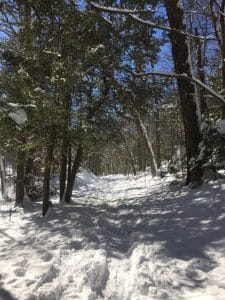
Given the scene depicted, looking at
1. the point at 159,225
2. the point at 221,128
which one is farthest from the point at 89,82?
the point at 159,225

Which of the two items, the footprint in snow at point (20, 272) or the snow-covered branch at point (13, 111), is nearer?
the footprint in snow at point (20, 272)

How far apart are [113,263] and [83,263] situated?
0.42 meters

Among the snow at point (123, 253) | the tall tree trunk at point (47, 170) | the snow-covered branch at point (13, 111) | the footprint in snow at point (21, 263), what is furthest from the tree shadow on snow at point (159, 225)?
the snow-covered branch at point (13, 111)

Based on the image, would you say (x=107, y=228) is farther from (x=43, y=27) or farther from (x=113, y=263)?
(x=43, y=27)

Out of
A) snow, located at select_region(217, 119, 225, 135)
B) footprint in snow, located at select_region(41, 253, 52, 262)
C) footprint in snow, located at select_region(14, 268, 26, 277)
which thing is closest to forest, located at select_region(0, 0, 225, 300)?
snow, located at select_region(217, 119, 225, 135)

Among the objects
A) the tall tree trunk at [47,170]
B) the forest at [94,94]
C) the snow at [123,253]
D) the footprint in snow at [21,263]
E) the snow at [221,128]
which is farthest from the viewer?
the snow at [221,128]

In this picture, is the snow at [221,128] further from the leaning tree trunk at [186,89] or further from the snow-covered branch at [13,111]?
the snow-covered branch at [13,111]

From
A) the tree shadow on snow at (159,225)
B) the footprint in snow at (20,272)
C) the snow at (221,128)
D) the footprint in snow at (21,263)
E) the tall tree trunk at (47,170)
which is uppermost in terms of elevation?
the snow at (221,128)

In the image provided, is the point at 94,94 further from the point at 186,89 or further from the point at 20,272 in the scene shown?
the point at 20,272

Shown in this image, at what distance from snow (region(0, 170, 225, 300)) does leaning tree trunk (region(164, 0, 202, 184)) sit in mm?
1235

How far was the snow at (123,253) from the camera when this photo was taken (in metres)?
4.64

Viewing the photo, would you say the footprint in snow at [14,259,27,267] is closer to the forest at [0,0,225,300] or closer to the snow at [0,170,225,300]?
the snow at [0,170,225,300]

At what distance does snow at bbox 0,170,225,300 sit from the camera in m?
4.64

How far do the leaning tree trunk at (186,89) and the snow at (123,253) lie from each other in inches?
48.6
